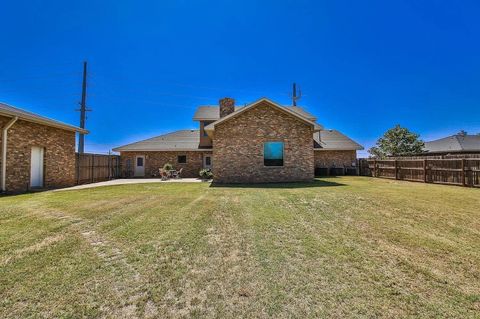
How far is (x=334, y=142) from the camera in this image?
Result: 23.2 m

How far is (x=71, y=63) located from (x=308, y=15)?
26.7 metres

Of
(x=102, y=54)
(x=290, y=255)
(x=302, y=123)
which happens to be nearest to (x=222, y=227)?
(x=290, y=255)

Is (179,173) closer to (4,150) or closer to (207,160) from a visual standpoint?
(207,160)

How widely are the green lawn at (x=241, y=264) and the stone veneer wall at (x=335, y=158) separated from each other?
52.7 ft

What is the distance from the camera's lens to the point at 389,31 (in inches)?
603

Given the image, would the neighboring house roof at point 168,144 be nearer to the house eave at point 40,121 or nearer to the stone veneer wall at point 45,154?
the house eave at point 40,121

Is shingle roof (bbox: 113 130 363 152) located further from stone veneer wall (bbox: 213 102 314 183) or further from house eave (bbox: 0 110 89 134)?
stone veneer wall (bbox: 213 102 314 183)

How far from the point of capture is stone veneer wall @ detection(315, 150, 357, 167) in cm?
2241

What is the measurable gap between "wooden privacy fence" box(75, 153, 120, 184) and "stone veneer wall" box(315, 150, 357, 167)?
61.6ft

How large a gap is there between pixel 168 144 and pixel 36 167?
1018 centimetres

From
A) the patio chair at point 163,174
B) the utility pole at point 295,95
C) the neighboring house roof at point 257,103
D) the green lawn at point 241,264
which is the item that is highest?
the utility pole at point 295,95

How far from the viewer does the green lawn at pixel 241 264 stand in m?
2.59

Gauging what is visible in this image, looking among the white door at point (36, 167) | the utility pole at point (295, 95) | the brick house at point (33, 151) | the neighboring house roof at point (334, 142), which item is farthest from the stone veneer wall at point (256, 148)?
the utility pole at point (295, 95)

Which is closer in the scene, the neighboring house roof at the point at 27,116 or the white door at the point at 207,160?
the neighboring house roof at the point at 27,116
